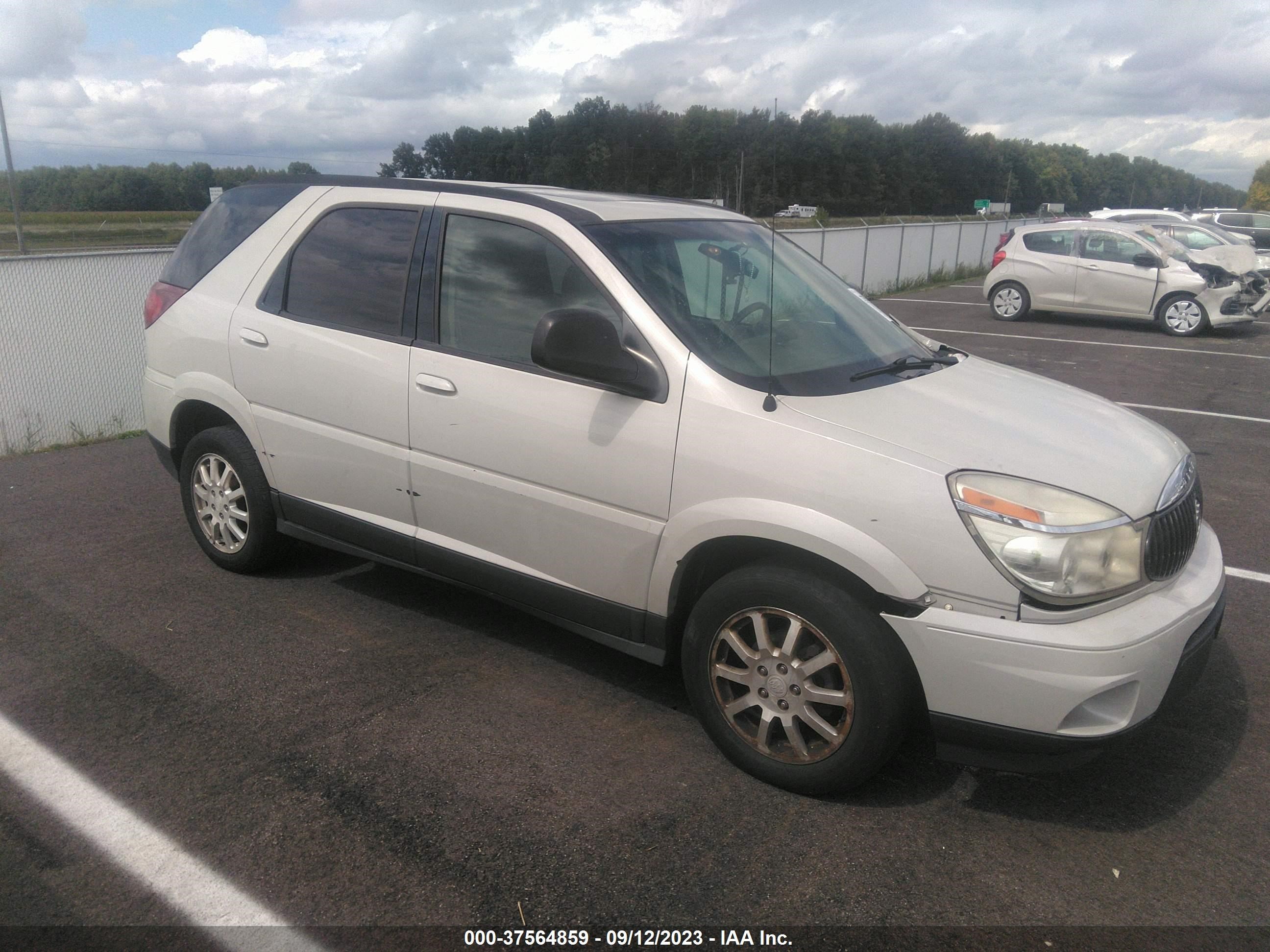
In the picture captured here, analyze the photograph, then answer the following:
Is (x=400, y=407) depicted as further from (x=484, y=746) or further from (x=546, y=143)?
(x=546, y=143)

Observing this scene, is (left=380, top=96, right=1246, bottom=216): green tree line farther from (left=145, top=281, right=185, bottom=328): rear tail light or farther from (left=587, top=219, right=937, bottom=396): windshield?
(left=145, top=281, right=185, bottom=328): rear tail light

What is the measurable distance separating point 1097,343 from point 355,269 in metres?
13.1

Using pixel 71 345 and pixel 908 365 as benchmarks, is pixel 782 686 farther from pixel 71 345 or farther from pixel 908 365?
pixel 71 345

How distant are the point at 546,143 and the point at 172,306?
8571 mm

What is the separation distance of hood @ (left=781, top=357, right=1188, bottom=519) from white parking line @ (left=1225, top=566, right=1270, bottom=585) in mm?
1838

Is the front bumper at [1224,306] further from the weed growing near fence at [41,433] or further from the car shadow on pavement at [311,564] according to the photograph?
the weed growing near fence at [41,433]

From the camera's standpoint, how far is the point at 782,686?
10.2ft

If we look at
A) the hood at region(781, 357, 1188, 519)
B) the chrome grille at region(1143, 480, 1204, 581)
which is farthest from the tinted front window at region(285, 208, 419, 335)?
the chrome grille at region(1143, 480, 1204, 581)

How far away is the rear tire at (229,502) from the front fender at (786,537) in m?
2.32

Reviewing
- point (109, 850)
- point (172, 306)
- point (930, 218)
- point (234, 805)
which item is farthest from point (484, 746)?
point (930, 218)

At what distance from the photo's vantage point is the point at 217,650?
13.8ft

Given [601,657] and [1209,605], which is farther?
[601,657]

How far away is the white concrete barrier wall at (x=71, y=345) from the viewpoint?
7.92m

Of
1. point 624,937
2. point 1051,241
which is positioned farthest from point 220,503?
point 1051,241
